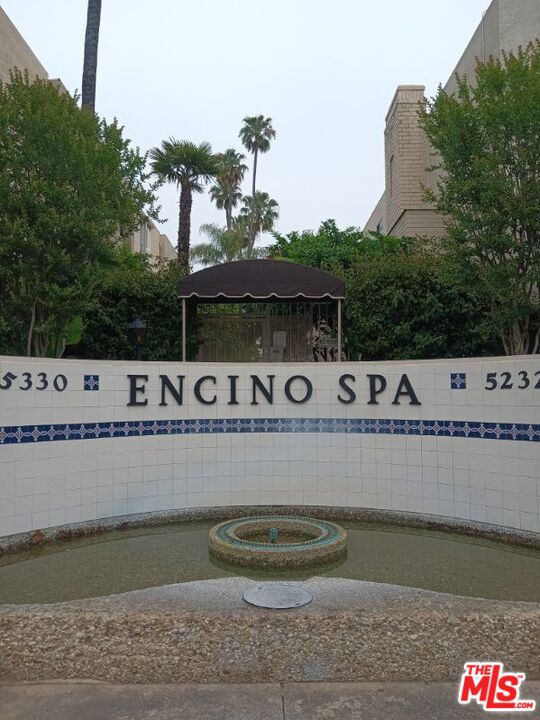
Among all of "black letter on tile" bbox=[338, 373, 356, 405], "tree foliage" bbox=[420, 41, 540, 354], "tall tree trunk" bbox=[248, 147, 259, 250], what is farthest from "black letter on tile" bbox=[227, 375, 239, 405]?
"tall tree trunk" bbox=[248, 147, 259, 250]

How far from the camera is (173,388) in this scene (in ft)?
23.6

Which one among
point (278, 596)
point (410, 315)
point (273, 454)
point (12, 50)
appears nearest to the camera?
point (278, 596)

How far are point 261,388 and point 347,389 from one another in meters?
1.11

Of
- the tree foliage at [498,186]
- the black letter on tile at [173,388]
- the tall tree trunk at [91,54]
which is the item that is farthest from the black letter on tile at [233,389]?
the tall tree trunk at [91,54]

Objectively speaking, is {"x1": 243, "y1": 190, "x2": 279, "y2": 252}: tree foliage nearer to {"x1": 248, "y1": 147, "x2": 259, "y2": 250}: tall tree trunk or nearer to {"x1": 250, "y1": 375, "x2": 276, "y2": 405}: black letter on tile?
{"x1": 248, "y1": 147, "x2": 259, "y2": 250}: tall tree trunk

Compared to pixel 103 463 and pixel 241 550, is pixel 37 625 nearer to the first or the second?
pixel 241 550

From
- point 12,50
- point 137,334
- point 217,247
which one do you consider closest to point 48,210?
point 137,334

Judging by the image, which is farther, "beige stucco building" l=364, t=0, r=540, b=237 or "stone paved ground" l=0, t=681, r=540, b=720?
"beige stucco building" l=364, t=0, r=540, b=237

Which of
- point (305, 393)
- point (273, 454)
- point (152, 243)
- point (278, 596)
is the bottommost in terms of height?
point (278, 596)

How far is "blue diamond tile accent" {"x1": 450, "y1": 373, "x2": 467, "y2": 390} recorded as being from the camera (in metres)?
6.57

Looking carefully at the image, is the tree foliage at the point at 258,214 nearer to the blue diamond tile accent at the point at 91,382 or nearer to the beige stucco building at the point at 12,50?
the beige stucco building at the point at 12,50

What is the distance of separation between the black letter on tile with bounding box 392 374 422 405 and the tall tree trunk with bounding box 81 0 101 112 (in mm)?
11061

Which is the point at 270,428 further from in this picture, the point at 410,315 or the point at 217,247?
the point at 217,247

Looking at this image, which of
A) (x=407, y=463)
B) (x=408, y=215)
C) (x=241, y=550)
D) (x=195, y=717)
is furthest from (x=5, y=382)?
(x=408, y=215)
